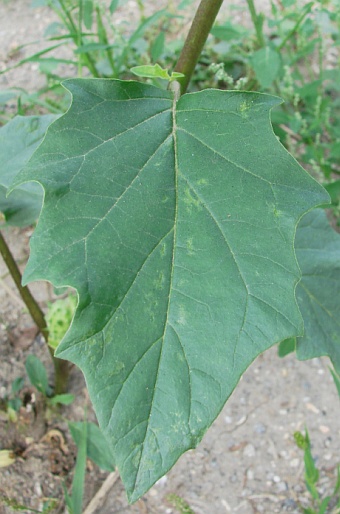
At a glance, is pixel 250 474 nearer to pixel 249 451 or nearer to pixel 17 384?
pixel 249 451

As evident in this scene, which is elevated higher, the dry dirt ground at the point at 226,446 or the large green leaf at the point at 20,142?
the large green leaf at the point at 20,142

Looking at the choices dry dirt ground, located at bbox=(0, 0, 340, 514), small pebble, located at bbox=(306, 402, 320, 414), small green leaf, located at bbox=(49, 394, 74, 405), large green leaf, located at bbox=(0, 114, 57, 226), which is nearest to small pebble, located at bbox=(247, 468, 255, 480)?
dry dirt ground, located at bbox=(0, 0, 340, 514)

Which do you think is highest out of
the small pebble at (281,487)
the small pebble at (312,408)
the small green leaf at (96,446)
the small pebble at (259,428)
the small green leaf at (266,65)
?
the small green leaf at (266,65)

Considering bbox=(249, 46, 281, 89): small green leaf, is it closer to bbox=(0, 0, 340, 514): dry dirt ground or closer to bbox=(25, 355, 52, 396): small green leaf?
bbox=(0, 0, 340, 514): dry dirt ground

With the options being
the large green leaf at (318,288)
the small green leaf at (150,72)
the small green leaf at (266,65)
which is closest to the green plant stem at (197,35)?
the small green leaf at (150,72)

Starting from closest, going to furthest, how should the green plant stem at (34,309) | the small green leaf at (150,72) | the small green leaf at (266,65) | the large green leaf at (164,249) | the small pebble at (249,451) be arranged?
the large green leaf at (164,249)
the small green leaf at (150,72)
the green plant stem at (34,309)
the small pebble at (249,451)
the small green leaf at (266,65)

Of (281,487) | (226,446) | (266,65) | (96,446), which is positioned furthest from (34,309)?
(266,65)

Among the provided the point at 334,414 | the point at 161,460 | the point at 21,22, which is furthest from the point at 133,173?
the point at 21,22

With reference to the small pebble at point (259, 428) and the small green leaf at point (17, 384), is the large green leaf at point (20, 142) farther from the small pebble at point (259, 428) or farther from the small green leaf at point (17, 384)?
the small pebble at point (259, 428)
